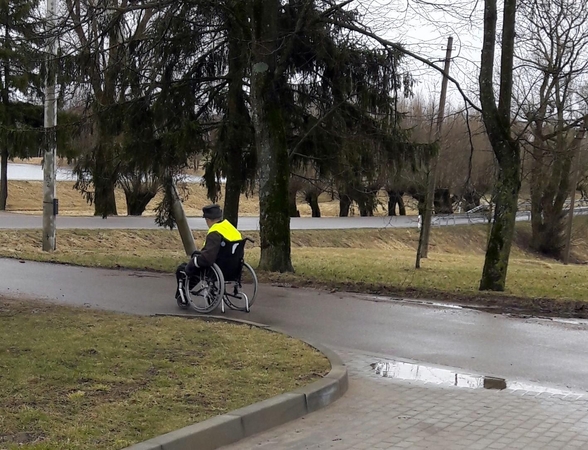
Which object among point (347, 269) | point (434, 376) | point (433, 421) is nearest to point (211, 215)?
point (434, 376)

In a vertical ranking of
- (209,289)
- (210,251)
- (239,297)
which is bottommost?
(239,297)

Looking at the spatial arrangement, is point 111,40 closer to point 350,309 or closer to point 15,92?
point 350,309

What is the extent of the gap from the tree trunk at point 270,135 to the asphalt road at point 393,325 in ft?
8.04

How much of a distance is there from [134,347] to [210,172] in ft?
36.9

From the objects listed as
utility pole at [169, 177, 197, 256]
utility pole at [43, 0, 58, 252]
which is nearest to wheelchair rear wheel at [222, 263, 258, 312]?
utility pole at [169, 177, 197, 256]

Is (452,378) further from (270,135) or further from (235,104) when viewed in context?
(235,104)

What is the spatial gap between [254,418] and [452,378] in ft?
9.12

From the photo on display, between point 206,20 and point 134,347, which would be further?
point 206,20

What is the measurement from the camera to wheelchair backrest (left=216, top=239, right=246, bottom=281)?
35.9 feet

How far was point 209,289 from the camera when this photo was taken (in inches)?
436

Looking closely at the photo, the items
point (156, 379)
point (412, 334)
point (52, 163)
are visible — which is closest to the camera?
point (156, 379)

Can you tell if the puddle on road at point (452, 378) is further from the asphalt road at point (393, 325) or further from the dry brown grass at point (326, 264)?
the dry brown grass at point (326, 264)

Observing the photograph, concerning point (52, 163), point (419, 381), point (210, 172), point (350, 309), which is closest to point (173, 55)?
point (210, 172)

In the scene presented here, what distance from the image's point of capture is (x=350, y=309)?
478 inches
